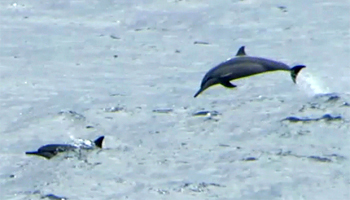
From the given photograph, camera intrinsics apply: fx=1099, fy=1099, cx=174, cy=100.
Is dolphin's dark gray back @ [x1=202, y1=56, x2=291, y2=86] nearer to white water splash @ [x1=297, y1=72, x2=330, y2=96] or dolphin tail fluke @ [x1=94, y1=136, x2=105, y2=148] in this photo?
dolphin tail fluke @ [x1=94, y1=136, x2=105, y2=148]

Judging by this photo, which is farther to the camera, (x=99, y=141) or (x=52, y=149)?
(x=99, y=141)

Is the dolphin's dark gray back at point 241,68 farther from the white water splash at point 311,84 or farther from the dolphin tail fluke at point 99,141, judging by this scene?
the white water splash at point 311,84

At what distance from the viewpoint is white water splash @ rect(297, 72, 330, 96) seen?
541 inches

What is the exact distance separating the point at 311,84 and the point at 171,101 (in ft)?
6.20

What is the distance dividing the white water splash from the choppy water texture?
0.09 feet

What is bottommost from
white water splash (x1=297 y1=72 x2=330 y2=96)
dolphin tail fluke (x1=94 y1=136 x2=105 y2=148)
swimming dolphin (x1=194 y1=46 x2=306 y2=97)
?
dolphin tail fluke (x1=94 y1=136 x2=105 y2=148)

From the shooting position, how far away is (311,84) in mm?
14125

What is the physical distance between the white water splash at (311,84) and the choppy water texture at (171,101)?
27mm

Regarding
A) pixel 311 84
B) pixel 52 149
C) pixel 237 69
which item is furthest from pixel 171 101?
pixel 52 149

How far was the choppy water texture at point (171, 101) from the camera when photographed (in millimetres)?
11125

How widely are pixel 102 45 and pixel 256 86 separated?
113 inches

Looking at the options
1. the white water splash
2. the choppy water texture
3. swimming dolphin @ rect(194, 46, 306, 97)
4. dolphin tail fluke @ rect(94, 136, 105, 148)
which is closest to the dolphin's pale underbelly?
swimming dolphin @ rect(194, 46, 306, 97)

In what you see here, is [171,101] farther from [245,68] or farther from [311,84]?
[311,84]

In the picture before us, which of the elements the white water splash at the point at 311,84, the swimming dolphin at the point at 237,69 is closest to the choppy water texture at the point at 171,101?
the white water splash at the point at 311,84
